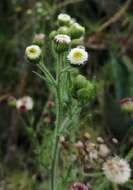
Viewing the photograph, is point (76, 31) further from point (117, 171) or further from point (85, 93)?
point (117, 171)

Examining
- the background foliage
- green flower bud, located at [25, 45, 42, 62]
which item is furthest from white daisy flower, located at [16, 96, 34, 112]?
green flower bud, located at [25, 45, 42, 62]

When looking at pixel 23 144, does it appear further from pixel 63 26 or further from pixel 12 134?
pixel 63 26

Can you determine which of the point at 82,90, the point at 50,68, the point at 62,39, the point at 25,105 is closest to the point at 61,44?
the point at 62,39

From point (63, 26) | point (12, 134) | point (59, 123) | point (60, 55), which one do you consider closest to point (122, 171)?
point (59, 123)

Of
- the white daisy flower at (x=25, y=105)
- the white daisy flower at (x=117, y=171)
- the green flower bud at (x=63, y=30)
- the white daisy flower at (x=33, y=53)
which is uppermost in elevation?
the green flower bud at (x=63, y=30)

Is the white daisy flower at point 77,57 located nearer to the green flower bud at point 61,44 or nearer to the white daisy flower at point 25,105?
the green flower bud at point 61,44

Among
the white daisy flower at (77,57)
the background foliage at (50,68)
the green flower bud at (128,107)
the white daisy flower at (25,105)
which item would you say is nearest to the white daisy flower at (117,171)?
the green flower bud at (128,107)

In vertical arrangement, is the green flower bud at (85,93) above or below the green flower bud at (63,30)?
below

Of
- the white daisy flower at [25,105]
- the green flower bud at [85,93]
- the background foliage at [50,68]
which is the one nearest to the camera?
the green flower bud at [85,93]

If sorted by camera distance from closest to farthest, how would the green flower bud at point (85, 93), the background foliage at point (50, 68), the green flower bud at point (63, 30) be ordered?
the green flower bud at point (85, 93) < the green flower bud at point (63, 30) < the background foliage at point (50, 68)
